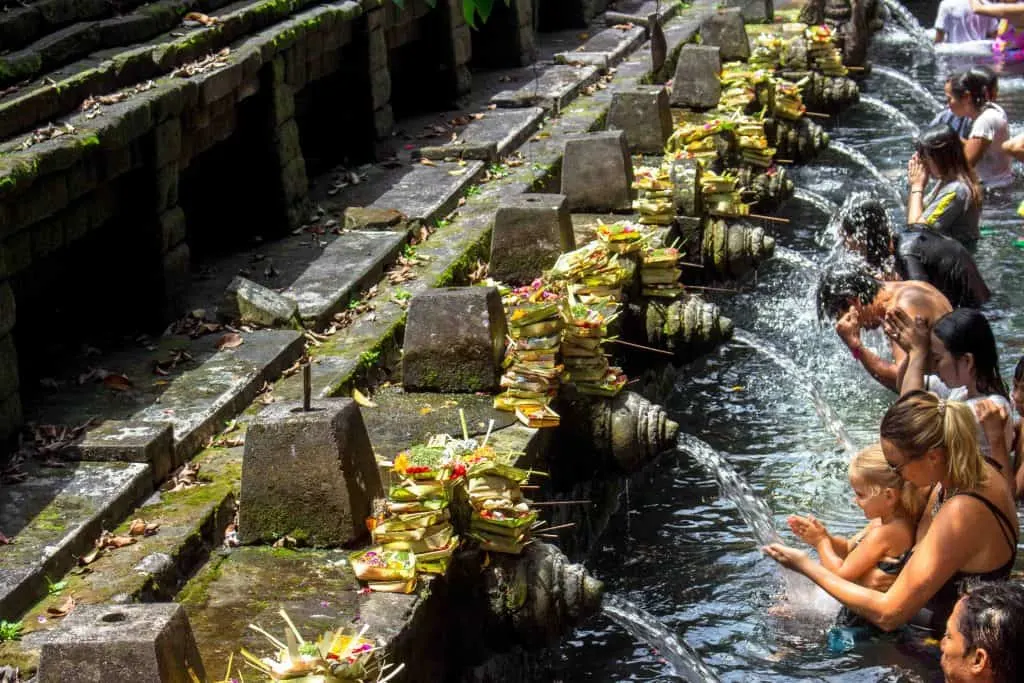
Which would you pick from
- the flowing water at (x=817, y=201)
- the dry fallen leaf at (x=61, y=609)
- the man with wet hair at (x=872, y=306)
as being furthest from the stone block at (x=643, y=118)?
the dry fallen leaf at (x=61, y=609)

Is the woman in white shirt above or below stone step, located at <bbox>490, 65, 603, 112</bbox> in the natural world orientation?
above

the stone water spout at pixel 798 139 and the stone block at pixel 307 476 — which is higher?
the stone block at pixel 307 476

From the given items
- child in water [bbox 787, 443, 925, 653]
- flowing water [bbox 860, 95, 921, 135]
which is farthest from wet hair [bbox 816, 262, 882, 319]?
flowing water [bbox 860, 95, 921, 135]

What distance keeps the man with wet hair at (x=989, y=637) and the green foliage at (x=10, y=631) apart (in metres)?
3.61

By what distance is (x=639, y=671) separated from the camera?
738cm

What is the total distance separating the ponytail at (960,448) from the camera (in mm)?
5703

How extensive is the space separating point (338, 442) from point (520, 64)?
12.3 meters

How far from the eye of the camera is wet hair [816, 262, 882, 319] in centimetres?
830

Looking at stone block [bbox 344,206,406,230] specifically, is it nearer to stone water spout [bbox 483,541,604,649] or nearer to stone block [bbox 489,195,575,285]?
stone block [bbox 489,195,575,285]

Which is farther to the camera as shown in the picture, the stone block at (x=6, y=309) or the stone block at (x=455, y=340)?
the stone block at (x=455, y=340)

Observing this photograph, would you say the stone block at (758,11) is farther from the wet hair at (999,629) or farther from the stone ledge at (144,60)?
the wet hair at (999,629)

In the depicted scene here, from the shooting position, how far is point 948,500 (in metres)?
5.77

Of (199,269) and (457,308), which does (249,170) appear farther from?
(457,308)

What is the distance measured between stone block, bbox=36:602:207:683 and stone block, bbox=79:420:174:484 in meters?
2.29
